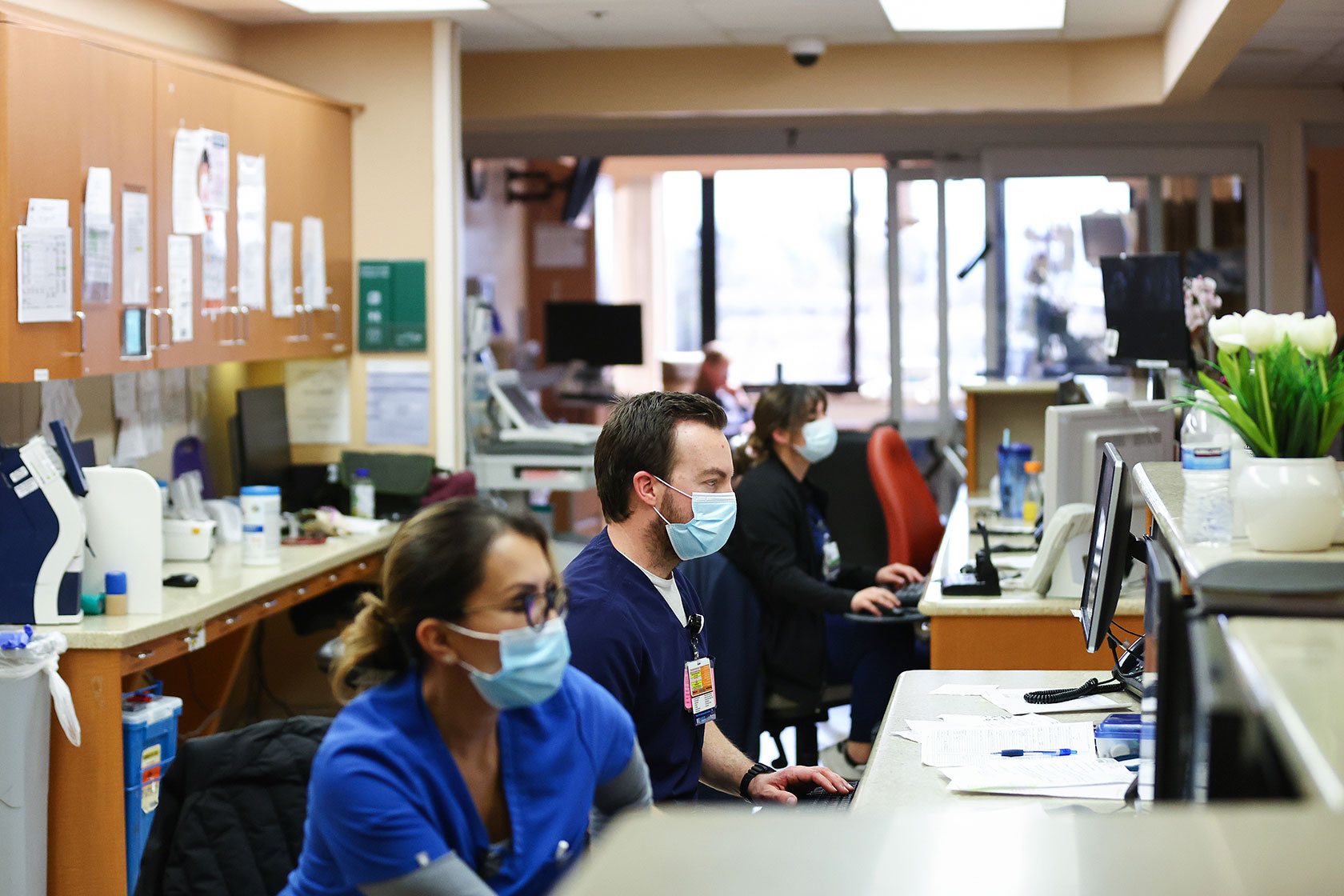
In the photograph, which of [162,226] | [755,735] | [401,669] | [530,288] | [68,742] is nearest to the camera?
[401,669]

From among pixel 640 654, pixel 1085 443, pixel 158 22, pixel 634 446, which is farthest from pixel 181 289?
pixel 1085 443

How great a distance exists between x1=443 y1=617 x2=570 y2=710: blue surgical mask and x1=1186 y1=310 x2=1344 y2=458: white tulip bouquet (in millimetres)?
903

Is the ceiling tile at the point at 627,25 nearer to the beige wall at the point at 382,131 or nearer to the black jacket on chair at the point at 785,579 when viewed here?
the beige wall at the point at 382,131

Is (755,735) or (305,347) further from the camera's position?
(305,347)

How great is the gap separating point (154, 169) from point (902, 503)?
2454 mm

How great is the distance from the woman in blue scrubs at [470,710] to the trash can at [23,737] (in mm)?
1597

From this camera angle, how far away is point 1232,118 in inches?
273

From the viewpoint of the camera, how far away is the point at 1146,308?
14.7ft

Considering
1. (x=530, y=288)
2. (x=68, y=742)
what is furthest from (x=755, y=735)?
(x=530, y=288)

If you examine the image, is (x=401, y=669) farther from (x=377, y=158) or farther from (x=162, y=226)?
(x=377, y=158)

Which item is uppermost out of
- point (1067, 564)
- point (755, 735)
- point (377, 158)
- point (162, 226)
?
point (377, 158)

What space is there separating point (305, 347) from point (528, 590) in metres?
3.40

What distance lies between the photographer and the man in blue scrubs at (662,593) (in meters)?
2.22

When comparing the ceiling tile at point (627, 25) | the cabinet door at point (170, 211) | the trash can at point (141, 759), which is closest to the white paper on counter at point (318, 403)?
the cabinet door at point (170, 211)
